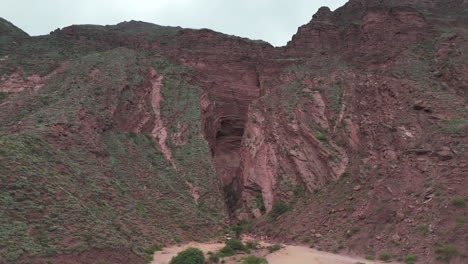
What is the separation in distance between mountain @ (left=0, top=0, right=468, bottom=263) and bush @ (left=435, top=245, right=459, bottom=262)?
0.07 meters

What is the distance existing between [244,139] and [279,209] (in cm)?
1083

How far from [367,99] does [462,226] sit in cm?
1951

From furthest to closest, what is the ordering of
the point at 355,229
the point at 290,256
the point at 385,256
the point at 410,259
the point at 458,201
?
the point at 355,229
the point at 290,256
the point at 458,201
the point at 385,256
the point at 410,259

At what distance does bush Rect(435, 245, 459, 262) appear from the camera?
44.9 ft

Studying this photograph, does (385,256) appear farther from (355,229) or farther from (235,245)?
(235,245)

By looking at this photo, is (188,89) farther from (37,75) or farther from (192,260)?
(192,260)

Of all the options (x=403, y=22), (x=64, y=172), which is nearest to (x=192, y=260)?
(x=64, y=172)

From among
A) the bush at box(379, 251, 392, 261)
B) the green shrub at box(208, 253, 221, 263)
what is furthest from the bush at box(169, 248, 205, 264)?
the bush at box(379, 251, 392, 261)

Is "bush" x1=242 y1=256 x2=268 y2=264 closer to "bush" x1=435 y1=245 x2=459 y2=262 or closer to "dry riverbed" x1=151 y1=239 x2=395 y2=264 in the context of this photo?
"dry riverbed" x1=151 y1=239 x2=395 y2=264

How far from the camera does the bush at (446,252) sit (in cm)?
1368

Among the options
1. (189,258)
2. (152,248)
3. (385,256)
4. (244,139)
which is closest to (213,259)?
(189,258)

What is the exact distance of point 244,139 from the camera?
35.2 meters

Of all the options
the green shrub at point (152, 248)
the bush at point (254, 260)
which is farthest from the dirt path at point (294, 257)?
the bush at point (254, 260)

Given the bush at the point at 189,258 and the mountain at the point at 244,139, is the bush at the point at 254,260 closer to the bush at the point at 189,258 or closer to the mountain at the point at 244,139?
the bush at the point at 189,258
